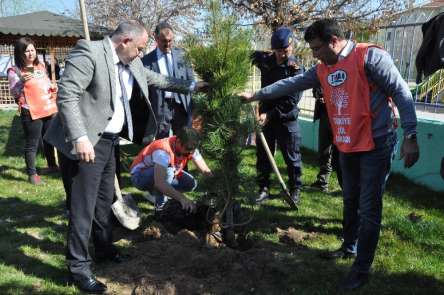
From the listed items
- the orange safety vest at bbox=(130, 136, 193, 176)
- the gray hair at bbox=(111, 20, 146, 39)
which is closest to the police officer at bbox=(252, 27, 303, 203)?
the orange safety vest at bbox=(130, 136, 193, 176)

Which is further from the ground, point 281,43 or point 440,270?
point 281,43

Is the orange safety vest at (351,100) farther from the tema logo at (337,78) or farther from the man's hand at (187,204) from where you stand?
the man's hand at (187,204)

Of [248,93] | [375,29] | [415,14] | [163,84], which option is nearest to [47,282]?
[163,84]

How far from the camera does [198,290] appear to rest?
3.05 m

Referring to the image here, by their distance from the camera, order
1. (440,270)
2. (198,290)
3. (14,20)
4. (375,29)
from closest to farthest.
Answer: (198,290) → (440,270) → (375,29) → (14,20)

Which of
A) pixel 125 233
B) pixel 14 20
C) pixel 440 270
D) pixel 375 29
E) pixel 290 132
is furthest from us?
pixel 14 20

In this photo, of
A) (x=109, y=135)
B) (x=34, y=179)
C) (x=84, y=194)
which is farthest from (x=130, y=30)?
(x=34, y=179)

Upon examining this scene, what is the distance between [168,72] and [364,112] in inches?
96.7

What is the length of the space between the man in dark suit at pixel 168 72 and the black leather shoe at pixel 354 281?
2.26 meters

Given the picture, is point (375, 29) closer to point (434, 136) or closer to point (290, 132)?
point (434, 136)

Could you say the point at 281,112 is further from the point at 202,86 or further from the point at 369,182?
the point at 369,182

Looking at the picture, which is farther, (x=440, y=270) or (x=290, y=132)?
(x=290, y=132)

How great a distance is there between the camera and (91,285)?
10.1 ft

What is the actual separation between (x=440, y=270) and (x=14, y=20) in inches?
548
